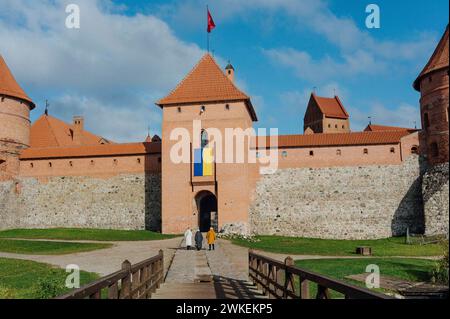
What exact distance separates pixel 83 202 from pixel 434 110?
21.1 m

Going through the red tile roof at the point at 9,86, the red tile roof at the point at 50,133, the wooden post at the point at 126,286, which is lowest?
the wooden post at the point at 126,286

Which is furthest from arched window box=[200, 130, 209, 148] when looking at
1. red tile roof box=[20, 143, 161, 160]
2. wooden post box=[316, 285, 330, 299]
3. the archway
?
wooden post box=[316, 285, 330, 299]

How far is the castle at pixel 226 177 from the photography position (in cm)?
2391

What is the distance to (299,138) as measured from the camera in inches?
1015

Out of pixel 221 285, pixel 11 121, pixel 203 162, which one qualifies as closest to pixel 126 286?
pixel 221 285

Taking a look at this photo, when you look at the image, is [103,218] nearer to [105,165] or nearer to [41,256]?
[105,165]

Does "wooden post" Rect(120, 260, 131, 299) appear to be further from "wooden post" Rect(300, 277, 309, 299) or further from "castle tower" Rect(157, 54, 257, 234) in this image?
"castle tower" Rect(157, 54, 257, 234)

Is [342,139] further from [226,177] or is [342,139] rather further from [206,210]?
[206,210]

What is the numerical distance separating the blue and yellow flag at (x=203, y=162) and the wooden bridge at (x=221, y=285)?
13.5 m

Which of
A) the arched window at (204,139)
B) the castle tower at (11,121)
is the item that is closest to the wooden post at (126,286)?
the arched window at (204,139)

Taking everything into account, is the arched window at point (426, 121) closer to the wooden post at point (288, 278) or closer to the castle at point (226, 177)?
the castle at point (226, 177)

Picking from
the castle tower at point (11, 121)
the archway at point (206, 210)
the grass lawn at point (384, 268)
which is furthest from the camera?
the archway at point (206, 210)

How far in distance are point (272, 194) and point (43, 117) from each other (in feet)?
63.2
